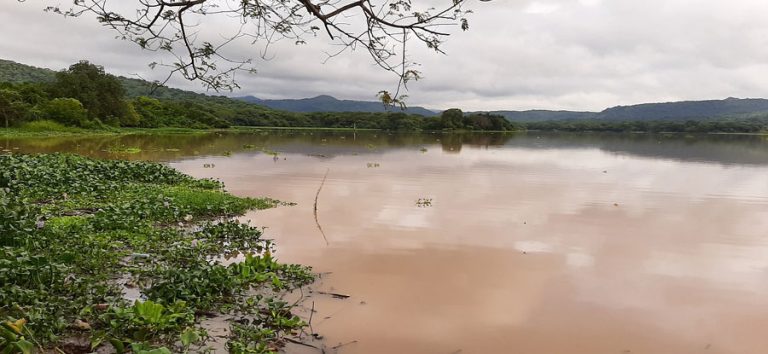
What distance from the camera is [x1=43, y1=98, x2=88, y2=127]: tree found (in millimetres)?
57062

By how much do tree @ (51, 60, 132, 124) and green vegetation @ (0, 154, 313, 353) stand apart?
60615 mm

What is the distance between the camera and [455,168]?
31094 mm

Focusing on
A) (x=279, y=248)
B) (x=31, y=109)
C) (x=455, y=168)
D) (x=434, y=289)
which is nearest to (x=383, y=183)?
(x=455, y=168)

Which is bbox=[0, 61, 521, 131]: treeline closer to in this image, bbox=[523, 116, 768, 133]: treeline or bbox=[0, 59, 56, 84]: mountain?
bbox=[0, 59, 56, 84]: mountain

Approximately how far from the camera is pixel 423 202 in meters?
17.6

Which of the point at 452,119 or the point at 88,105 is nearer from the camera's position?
the point at 88,105

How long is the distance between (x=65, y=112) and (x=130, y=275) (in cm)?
6072

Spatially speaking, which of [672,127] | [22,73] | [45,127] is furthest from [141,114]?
[672,127]

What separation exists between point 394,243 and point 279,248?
2.75 metres

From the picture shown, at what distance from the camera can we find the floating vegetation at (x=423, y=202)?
1702 centimetres

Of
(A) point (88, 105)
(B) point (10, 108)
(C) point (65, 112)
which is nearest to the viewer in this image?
(B) point (10, 108)

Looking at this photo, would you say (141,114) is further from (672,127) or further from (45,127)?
(672,127)

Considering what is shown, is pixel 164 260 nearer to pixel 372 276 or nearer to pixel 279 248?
pixel 279 248

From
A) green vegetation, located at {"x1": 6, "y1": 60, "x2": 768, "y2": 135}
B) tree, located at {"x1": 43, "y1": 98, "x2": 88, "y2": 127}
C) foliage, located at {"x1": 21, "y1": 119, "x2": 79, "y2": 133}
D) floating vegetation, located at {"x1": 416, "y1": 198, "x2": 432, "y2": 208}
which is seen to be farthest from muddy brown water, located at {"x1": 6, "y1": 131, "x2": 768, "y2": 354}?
tree, located at {"x1": 43, "y1": 98, "x2": 88, "y2": 127}
